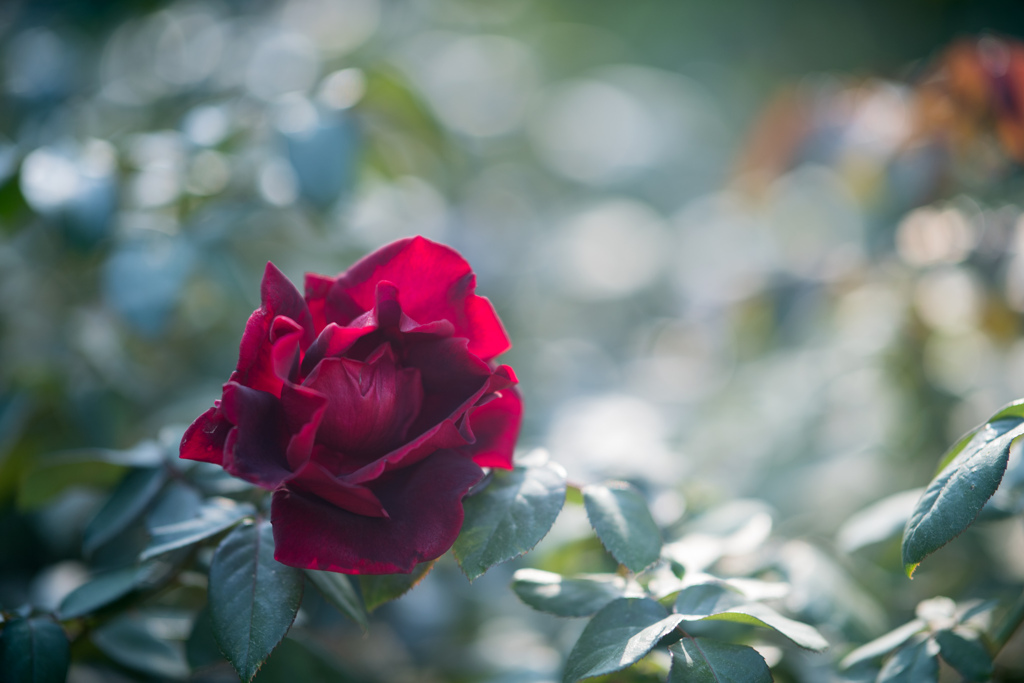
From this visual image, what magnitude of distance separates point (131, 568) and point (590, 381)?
0.82m

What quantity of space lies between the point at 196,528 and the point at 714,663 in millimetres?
365

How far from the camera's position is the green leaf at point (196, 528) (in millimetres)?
438

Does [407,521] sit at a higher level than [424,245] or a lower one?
lower

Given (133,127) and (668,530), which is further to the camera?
(133,127)

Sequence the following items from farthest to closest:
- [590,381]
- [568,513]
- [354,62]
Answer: [354,62]
[590,381]
[568,513]

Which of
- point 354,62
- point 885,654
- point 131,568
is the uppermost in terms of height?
point 354,62

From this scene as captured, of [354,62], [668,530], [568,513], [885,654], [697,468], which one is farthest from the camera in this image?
[354,62]

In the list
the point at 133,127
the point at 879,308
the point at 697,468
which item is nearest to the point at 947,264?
the point at 879,308

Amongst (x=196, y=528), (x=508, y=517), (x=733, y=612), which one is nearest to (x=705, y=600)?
(x=733, y=612)

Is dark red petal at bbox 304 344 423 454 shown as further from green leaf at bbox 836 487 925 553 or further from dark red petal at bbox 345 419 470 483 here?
green leaf at bbox 836 487 925 553

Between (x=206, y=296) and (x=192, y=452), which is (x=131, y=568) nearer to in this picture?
(x=192, y=452)

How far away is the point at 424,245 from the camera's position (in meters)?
0.44

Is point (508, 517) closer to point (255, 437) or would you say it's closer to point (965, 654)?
point (255, 437)

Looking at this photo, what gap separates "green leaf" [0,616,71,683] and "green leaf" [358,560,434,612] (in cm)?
21
